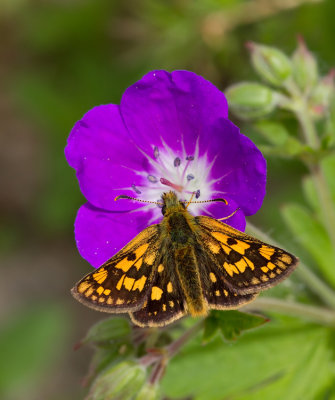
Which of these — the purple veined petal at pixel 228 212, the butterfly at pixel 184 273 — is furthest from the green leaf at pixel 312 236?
the butterfly at pixel 184 273

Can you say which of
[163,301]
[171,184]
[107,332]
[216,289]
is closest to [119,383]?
[107,332]

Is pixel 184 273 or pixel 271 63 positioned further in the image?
pixel 271 63

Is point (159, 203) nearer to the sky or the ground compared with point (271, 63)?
nearer to the ground

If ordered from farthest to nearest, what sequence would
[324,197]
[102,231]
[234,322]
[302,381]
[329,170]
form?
[329,170] < [302,381] < [324,197] < [102,231] < [234,322]

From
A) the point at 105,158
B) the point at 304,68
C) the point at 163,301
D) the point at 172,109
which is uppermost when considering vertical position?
the point at 304,68

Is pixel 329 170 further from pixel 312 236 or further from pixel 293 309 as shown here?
pixel 293 309

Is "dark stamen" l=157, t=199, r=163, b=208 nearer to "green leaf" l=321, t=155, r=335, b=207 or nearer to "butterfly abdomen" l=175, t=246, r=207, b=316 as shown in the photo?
"butterfly abdomen" l=175, t=246, r=207, b=316

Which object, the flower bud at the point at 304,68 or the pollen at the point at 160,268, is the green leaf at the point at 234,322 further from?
the flower bud at the point at 304,68

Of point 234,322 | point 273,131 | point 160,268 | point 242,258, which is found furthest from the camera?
point 273,131

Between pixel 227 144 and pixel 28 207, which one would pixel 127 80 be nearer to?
pixel 28 207
